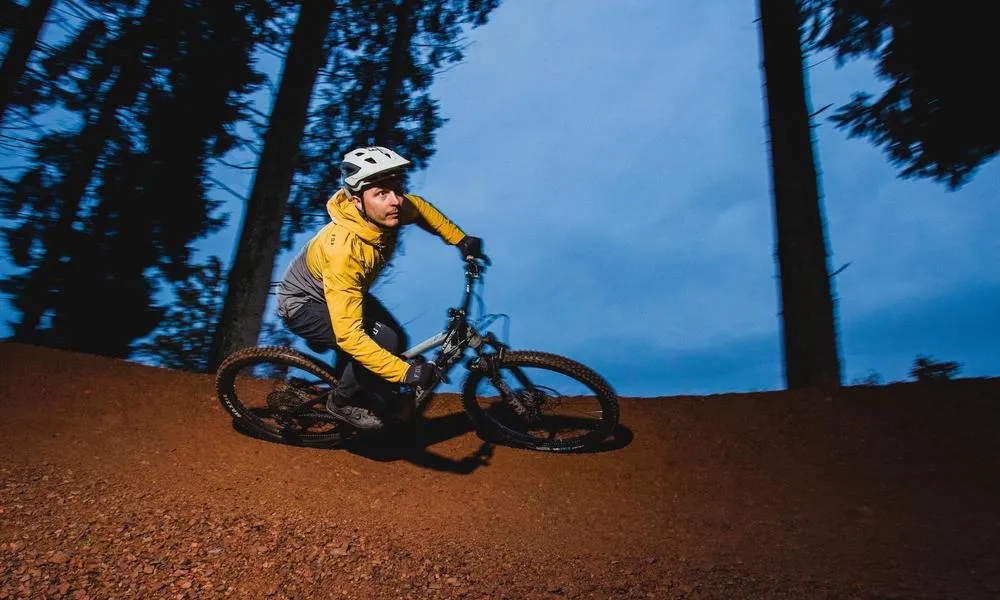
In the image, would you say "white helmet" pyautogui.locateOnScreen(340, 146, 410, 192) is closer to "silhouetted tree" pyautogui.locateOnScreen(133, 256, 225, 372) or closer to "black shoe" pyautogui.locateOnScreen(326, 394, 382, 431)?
"black shoe" pyautogui.locateOnScreen(326, 394, 382, 431)

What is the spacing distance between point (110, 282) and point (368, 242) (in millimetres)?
10162

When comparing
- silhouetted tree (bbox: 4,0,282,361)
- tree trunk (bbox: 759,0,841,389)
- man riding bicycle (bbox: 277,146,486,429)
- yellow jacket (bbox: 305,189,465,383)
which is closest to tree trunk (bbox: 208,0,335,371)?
silhouetted tree (bbox: 4,0,282,361)

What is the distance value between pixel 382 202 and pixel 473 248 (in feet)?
2.96

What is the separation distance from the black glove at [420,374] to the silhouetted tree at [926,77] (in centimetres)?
628

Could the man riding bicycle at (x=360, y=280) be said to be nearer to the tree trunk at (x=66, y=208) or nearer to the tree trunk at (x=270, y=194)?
the tree trunk at (x=270, y=194)

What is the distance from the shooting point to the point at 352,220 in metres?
4.28

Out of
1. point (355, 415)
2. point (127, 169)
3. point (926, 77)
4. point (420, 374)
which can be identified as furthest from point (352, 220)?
point (127, 169)

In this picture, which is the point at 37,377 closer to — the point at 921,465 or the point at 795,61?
the point at 921,465

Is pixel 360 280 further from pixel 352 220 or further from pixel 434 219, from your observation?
pixel 434 219

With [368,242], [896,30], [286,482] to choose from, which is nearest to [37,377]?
[286,482]

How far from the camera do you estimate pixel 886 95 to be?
21.9 ft

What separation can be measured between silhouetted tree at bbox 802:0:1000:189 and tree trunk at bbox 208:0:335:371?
7344 millimetres

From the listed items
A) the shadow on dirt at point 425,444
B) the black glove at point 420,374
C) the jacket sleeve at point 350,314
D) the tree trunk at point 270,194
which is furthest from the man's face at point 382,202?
the tree trunk at point 270,194

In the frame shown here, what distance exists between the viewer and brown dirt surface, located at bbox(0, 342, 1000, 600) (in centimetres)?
318
